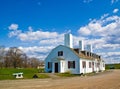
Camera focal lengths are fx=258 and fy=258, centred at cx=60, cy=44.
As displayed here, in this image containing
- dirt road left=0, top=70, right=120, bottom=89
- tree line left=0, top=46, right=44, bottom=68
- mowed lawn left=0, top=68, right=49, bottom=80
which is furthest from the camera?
tree line left=0, top=46, right=44, bottom=68

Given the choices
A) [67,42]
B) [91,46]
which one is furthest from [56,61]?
[91,46]

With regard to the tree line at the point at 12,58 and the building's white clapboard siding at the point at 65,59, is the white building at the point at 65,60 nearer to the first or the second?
the building's white clapboard siding at the point at 65,59

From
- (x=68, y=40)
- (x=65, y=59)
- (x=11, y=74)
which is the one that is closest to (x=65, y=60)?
(x=65, y=59)

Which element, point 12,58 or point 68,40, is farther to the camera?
point 12,58

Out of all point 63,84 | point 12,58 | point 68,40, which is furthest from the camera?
point 12,58

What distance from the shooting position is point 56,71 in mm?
45031

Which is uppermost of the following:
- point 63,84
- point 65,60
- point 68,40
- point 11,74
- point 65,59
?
point 68,40

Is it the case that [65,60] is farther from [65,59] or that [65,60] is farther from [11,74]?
[11,74]

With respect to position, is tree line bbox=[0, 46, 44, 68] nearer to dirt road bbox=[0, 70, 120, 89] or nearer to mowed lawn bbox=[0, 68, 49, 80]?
mowed lawn bbox=[0, 68, 49, 80]

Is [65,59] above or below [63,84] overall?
above

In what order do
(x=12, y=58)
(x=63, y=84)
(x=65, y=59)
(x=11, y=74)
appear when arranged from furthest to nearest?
(x=12, y=58), (x=65, y=59), (x=11, y=74), (x=63, y=84)

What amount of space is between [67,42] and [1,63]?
3801 centimetres

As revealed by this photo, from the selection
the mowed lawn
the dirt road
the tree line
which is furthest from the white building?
the tree line

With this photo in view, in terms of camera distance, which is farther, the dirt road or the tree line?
the tree line
